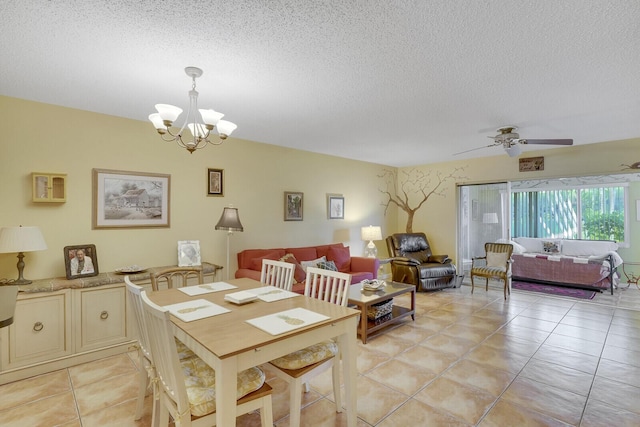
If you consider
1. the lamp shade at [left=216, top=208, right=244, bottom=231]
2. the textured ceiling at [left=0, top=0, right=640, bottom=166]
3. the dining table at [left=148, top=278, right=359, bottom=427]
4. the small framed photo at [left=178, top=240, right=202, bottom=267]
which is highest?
the textured ceiling at [left=0, top=0, right=640, bottom=166]

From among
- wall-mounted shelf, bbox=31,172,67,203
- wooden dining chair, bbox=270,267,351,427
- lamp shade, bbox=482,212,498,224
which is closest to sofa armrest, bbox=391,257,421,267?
lamp shade, bbox=482,212,498,224

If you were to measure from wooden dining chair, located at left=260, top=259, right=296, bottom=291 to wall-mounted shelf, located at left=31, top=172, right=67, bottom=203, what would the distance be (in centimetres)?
208

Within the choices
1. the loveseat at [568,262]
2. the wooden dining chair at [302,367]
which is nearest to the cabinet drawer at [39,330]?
the wooden dining chair at [302,367]

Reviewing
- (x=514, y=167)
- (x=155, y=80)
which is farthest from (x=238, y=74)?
(x=514, y=167)

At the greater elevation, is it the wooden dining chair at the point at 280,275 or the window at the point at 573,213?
the window at the point at 573,213

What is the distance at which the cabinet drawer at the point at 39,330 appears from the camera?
2.60m

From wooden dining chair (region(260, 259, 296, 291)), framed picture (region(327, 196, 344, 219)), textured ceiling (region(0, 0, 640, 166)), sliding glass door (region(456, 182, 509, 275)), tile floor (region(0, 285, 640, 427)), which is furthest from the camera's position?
sliding glass door (region(456, 182, 509, 275))

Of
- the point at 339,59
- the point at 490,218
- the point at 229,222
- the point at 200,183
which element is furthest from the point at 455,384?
the point at 490,218

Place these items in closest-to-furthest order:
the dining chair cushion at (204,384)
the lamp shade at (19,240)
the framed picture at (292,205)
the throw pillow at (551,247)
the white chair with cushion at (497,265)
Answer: the dining chair cushion at (204,384) → the lamp shade at (19,240) → the framed picture at (292,205) → the white chair with cushion at (497,265) → the throw pillow at (551,247)

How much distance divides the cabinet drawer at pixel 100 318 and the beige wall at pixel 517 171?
547cm

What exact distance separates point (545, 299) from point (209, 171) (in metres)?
5.43

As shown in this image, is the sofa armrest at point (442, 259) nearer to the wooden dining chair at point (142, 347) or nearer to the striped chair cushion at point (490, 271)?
the striped chair cushion at point (490, 271)

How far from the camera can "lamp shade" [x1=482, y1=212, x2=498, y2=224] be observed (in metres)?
5.97

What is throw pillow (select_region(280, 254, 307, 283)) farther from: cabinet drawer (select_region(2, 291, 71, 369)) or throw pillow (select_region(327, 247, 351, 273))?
cabinet drawer (select_region(2, 291, 71, 369))
